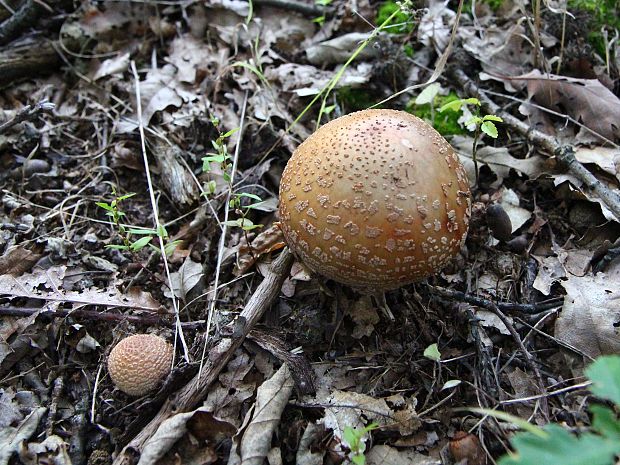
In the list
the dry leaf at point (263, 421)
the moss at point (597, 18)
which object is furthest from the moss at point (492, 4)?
the dry leaf at point (263, 421)

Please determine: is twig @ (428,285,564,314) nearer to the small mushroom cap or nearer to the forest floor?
the forest floor

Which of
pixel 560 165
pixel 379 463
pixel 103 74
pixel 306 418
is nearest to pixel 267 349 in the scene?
pixel 306 418

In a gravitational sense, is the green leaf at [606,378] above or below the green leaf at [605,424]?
above

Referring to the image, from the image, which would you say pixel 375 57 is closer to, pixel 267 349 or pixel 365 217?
pixel 365 217

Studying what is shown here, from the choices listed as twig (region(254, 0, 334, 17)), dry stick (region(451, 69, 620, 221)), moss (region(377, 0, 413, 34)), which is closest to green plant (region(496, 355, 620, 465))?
dry stick (region(451, 69, 620, 221))

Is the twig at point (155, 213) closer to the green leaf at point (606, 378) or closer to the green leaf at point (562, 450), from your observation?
the green leaf at point (562, 450)

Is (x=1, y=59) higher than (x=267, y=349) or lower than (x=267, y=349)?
higher

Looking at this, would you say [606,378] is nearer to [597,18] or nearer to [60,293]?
[60,293]
